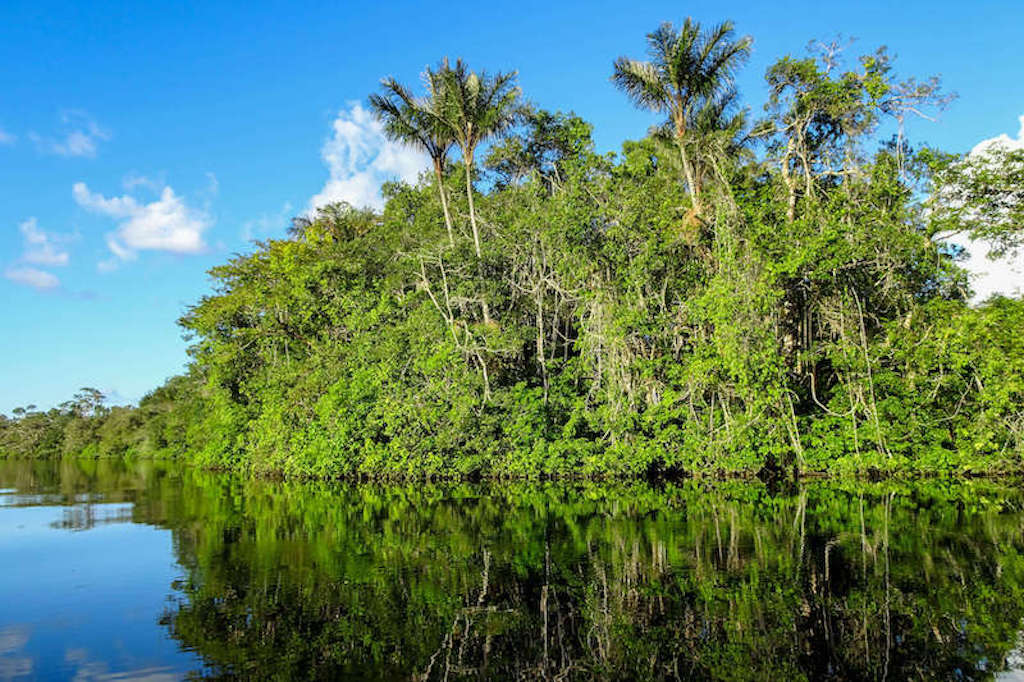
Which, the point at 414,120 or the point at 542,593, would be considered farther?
the point at 414,120

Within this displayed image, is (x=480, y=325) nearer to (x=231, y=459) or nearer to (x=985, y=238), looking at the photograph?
(x=985, y=238)

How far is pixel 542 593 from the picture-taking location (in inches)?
283

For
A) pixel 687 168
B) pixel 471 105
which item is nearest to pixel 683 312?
pixel 687 168

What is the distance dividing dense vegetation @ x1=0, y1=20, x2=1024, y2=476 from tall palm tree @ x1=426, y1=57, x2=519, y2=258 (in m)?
0.08

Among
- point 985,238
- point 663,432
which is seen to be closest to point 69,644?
point 663,432

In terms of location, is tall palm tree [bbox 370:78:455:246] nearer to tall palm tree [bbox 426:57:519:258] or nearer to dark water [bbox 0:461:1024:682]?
tall palm tree [bbox 426:57:519:258]

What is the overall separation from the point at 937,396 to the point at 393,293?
17.7 metres

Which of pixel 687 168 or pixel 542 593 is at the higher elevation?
pixel 687 168

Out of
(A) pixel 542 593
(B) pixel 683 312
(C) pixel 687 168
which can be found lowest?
(A) pixel 542 593

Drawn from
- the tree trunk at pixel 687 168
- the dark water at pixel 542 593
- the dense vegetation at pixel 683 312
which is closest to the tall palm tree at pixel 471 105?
the dense vegetation at pixel 683 312

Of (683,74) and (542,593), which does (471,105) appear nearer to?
(683,74)

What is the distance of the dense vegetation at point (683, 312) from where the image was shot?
1672 cm

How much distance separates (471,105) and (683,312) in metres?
9.96

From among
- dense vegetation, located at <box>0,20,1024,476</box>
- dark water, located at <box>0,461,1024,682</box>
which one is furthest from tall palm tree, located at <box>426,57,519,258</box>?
dark water, located at <box>0,461,1024,682</box>
